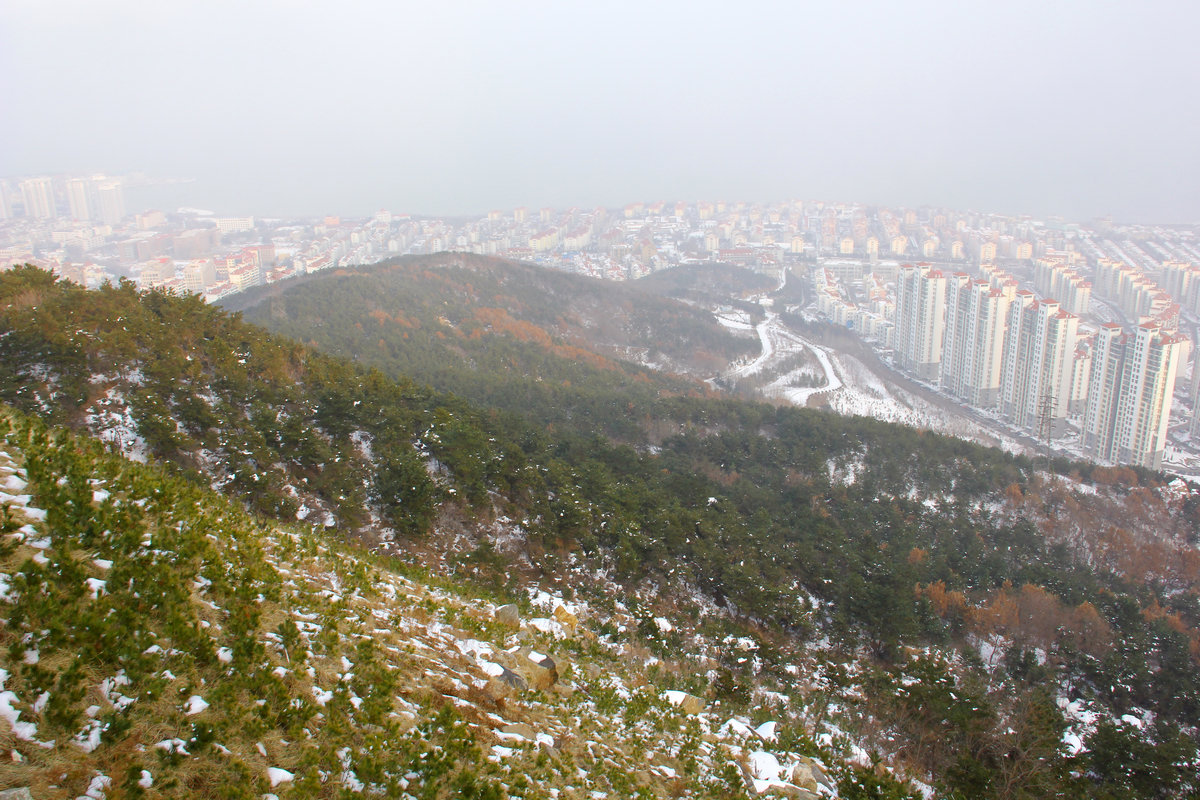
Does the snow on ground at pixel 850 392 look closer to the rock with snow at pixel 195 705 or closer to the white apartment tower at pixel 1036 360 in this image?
the white apartment tower at pixel 1036 360

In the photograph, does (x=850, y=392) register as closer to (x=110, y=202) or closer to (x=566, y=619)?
(x=566, y=619)

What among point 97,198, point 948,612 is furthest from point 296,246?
point 948,612

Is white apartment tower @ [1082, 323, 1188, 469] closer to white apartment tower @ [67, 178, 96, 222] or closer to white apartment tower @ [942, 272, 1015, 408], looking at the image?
white apartment tower @ [942, 272, 1015, 408]

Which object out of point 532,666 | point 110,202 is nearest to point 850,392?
point 532,666

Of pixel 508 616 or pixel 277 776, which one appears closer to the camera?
pixel 277 776

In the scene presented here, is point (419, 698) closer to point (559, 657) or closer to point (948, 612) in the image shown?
point (559, 657)

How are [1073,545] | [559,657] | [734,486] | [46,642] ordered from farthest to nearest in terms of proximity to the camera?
[1073,545], [734,486], [559,657], [46,642]

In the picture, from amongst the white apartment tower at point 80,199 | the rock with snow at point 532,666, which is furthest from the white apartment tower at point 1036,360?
the white apartment tower at point 80,199
